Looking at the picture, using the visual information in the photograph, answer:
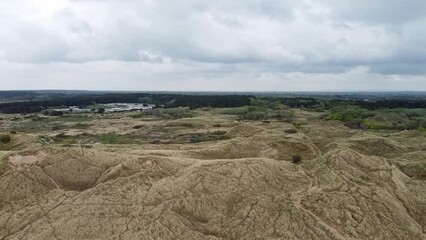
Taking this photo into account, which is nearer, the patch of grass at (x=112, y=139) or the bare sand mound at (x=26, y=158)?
the bare sand mound at (x=26, y=158)

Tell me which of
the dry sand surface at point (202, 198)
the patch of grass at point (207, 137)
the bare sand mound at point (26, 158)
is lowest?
the patch of grass at point (207, 137)

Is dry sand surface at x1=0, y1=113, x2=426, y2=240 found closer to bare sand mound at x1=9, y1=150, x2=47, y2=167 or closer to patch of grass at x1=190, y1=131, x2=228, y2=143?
bare sand mound at x1=9, y1=150, x2=47, y2=167

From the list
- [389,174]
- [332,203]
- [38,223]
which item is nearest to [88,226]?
[38,223]

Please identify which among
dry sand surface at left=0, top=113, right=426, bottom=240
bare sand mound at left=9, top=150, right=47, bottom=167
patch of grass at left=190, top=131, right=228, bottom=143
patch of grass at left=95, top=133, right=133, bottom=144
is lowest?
patch of grass at left=95, top=133, right=133, bottom=144

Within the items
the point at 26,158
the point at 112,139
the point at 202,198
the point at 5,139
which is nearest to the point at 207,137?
the point at 112,139

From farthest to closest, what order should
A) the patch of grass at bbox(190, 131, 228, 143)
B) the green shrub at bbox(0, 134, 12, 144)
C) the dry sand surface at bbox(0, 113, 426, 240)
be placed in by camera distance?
the patch of grass at bbox(190, 131, 228, 143) → the green shrub at bbox(0, 134, 12, 144) → the dry sand surface at bbox(0, 113, 426, 240)

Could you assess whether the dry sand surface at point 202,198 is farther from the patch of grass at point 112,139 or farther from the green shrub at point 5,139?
the patch of grass at point 112,139

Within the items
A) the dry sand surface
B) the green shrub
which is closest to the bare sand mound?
the dry sand surface

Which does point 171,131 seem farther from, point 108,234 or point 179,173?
point 108,234

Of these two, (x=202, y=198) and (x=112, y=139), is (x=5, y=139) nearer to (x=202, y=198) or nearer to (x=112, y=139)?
(x=112, y=139)

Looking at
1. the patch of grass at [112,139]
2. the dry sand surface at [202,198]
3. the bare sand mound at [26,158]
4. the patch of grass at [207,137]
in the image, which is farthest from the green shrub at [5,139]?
the patch of grass at [207,137]
